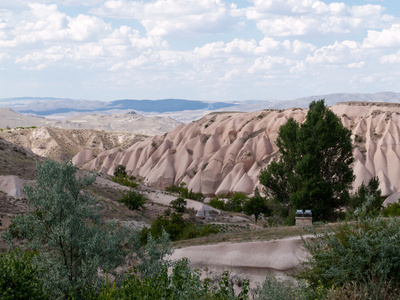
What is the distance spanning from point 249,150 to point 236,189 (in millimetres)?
8793

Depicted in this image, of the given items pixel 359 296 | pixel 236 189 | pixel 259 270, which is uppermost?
pixel 359 296

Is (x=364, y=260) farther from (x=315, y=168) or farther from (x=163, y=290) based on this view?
(x=315, y=168)

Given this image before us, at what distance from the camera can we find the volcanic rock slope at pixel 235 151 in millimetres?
59344

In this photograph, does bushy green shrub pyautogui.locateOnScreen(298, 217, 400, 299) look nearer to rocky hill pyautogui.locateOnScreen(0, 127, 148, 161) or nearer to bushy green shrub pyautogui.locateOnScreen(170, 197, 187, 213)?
bushy green shrub pyautogui.locateOnScreen(170, 197, 187, 213)

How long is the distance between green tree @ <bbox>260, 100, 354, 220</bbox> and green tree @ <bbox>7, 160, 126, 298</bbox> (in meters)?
20.2

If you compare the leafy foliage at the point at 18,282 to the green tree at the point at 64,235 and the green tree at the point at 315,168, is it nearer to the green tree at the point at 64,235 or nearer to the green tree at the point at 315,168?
the green tree at the point at 64,235

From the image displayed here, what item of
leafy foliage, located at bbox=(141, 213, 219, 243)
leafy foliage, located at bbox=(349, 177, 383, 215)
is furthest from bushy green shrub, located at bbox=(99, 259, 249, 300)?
leafy foliage, located at bbox=(349, 177, 383, 215)

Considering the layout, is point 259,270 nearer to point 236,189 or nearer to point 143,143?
point 236,189

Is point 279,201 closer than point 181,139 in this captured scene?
Yes

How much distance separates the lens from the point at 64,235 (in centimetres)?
842

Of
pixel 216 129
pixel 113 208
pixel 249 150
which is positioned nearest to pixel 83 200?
pixel 113 208

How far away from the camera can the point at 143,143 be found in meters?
81.2

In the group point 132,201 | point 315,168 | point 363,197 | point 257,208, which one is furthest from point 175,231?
point 257,208

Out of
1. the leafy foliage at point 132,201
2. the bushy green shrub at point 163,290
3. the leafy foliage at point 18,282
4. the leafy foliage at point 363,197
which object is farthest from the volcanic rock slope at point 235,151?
the leafy foliage at point 18,282
